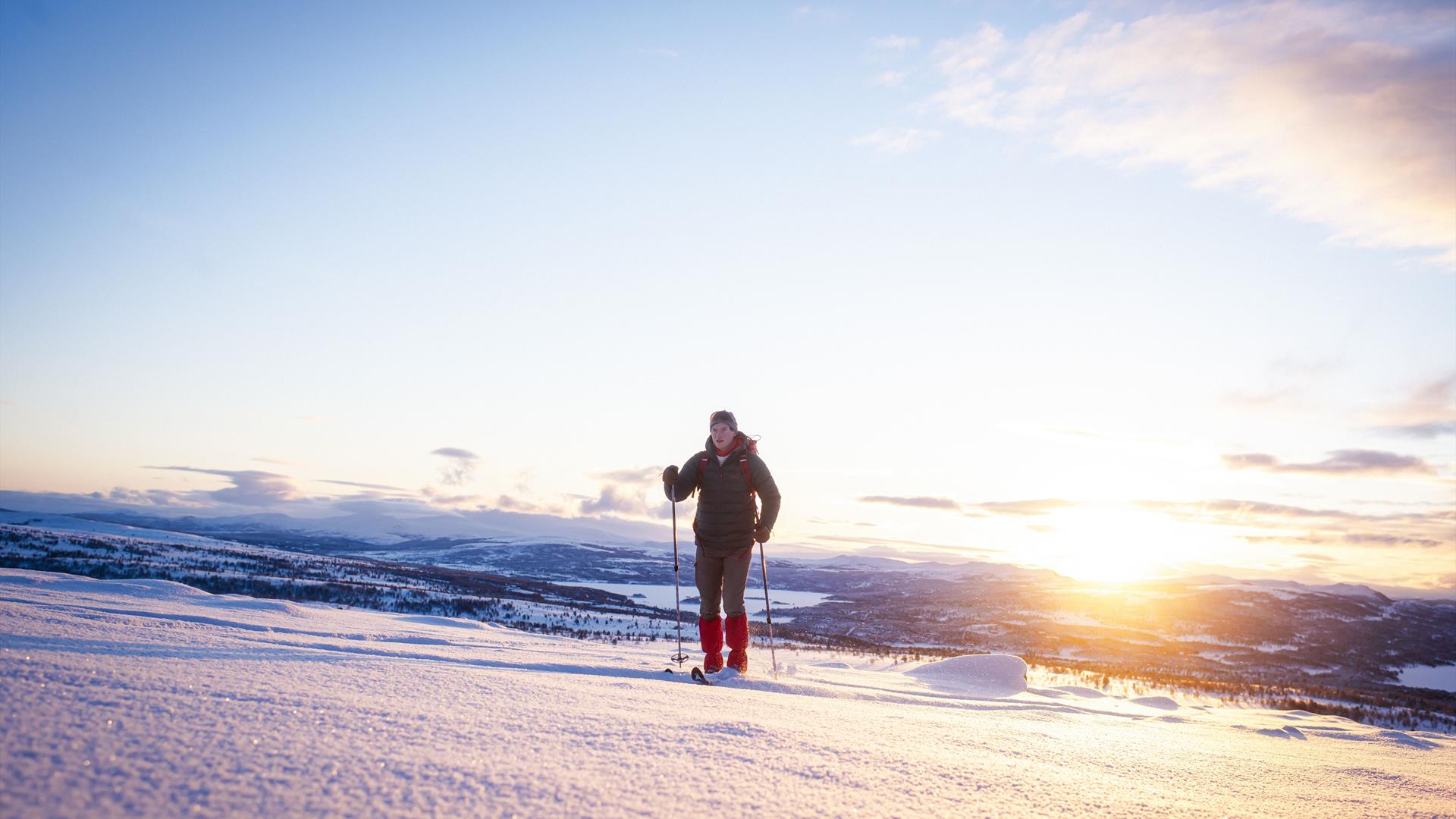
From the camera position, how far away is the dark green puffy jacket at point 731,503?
576cm

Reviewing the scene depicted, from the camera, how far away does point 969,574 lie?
384ft

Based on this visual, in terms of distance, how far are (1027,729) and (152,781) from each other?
377cm

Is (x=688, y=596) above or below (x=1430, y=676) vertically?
below

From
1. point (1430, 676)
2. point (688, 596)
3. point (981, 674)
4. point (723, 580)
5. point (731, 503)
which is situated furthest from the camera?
point (688, 596)

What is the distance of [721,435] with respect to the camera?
595cm

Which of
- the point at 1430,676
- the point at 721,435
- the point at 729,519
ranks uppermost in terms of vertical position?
the point at 721,435

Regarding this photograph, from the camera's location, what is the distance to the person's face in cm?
595

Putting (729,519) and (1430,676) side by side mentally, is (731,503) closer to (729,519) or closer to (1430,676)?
(729,519)

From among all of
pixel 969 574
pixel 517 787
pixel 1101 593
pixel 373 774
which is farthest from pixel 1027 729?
pixel 969 574

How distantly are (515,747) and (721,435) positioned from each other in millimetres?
4109

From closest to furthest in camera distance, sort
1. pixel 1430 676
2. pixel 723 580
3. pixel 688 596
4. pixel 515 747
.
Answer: pixel 515 747
pixel 723 580
pixel 1430 676
pixel 688 596

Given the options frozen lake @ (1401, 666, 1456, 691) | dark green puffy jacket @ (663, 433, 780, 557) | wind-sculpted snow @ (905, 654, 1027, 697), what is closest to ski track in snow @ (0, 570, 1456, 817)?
dark green puffy jacket @ (663, 433, 780, 557)

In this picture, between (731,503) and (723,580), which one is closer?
(731,503)

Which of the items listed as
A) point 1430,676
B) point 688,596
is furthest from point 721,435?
point 688,596
